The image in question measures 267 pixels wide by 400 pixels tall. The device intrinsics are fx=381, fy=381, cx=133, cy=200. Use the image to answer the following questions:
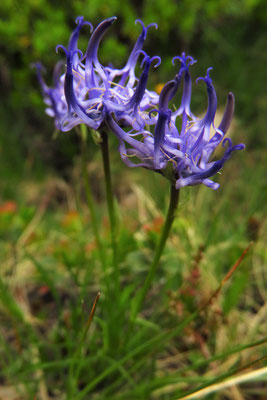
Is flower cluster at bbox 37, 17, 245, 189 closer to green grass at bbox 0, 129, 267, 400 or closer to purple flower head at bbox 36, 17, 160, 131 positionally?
purple flower head at bbox 36, 17, 160, 131

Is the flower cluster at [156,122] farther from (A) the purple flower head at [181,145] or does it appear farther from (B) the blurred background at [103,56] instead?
(B) the blurred background at [103,56]

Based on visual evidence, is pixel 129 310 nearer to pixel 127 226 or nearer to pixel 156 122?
pixel 127 226

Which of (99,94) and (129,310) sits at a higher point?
(99,94)

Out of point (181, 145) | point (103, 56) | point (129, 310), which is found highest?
point (181, 145)

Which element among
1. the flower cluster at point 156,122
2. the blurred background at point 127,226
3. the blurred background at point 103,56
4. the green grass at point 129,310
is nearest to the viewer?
the flower cluster at point 156,122

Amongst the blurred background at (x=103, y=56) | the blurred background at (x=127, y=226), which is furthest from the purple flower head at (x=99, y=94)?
the blurred background at (x=103, y=56)

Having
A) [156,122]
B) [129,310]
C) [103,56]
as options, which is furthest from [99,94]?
[103,56]

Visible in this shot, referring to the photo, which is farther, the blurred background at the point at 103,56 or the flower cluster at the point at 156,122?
the blurred background at the point at 103,56
